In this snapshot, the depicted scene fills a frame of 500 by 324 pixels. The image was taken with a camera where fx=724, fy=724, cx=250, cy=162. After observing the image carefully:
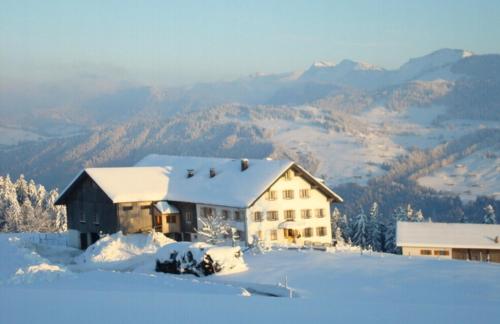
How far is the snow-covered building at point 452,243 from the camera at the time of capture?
208 ft

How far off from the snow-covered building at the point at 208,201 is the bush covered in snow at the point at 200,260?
14.8 m

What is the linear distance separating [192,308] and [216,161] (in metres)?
39.3

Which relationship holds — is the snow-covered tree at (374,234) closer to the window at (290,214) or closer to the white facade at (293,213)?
the white facade at (293,213)

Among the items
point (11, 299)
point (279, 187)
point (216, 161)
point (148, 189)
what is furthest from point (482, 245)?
point (11, 299)

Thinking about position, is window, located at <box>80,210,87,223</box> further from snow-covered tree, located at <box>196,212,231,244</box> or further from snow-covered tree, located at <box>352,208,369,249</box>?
snow-covered tree, located at <box>352,208,369,249</box>

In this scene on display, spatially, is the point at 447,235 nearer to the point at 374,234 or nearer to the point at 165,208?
the point at 374,234

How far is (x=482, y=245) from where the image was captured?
63.2 meters

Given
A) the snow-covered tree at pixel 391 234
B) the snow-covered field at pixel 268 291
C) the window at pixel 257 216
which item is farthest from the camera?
the snow-covered tree at pixel 391 234

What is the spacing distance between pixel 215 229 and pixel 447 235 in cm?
2420

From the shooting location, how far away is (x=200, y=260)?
37844 mm

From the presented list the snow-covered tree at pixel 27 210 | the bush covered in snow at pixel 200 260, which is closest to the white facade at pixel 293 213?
the bush covered in snow at pixel 200 260

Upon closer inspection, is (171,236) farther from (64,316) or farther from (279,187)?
(64,316)

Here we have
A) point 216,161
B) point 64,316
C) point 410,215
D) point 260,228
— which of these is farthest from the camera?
point 410,215

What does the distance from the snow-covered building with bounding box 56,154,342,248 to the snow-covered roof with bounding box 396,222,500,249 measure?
9.82 metres
